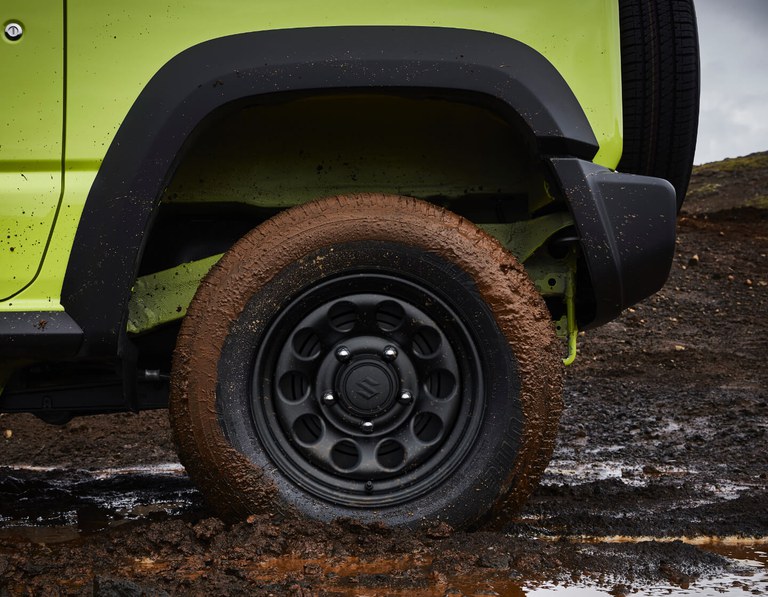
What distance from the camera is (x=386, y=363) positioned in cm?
267

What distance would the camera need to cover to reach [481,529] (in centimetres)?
269

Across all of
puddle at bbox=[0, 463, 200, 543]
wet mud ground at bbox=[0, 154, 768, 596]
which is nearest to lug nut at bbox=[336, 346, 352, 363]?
wet mud ground at bbox=[0, 154, 768, 596]

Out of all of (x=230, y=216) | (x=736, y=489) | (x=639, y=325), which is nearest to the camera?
(x=230, y=216)

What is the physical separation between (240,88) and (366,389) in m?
0.93

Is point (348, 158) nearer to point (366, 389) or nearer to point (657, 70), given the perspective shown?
point (366, 389)

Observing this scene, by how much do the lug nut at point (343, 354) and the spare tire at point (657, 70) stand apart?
3.93ft

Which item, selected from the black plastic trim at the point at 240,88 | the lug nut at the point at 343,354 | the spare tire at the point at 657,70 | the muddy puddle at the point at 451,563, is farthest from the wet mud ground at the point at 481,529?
the spare tire at the point at 657,70

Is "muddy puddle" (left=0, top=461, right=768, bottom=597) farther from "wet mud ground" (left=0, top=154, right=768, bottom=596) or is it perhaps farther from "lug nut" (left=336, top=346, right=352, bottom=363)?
"lug nut" (left=336, top=346, right=352, bottom=363)

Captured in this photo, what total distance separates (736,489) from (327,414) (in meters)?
1.98

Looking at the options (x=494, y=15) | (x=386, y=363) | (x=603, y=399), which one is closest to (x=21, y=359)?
(x=386, y=363)

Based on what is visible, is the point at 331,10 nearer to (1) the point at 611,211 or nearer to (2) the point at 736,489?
(1) the point at 611,211

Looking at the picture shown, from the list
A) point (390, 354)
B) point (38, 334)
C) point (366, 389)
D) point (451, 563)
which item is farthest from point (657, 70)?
point (38, 334)

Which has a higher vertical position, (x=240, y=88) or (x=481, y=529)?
(x=240, y=88)

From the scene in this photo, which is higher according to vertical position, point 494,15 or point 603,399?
point 494,15
